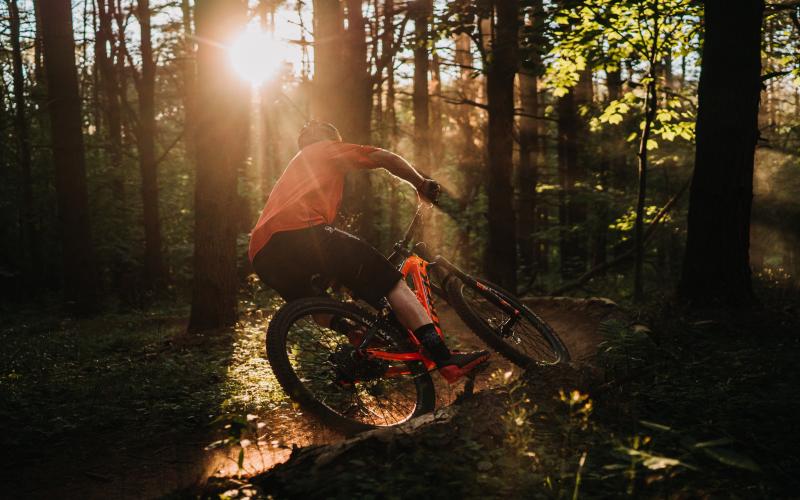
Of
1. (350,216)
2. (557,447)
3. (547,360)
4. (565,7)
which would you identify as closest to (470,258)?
(350,216)

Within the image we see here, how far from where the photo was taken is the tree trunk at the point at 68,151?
13734mm

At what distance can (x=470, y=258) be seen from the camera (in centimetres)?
2294

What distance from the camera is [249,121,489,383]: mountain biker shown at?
167 inches

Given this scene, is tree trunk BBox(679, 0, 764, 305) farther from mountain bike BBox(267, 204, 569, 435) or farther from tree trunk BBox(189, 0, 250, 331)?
tree trunk BBox(189, 0, 250, 331)

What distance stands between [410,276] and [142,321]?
9216 millimetres

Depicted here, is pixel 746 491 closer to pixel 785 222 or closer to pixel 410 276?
pixel 410 276

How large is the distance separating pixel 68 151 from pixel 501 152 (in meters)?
10.0

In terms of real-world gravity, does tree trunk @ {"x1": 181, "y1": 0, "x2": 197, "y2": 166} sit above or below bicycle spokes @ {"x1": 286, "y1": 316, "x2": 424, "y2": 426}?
above

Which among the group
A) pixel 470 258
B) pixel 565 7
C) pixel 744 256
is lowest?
pixel 470 258

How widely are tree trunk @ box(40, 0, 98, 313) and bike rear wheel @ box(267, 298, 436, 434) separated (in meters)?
12.0

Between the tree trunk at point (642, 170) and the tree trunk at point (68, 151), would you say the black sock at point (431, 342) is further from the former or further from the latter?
the tree trunk at point (68, 151)

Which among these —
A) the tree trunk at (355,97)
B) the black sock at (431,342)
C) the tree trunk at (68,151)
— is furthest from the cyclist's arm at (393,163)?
the tree trunk at (68,151)

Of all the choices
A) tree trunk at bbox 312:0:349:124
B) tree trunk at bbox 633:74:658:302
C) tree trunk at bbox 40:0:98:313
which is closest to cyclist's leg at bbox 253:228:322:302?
tree trunk at bbox 633:74:658:302

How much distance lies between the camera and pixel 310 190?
14.1ft
